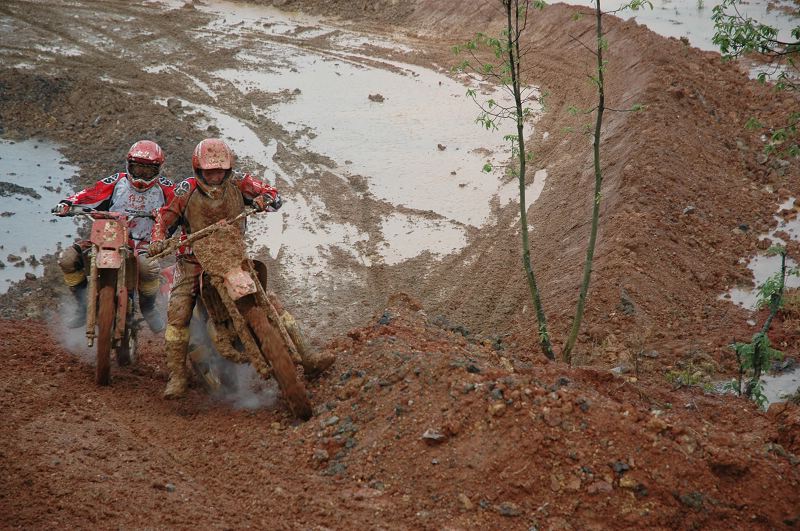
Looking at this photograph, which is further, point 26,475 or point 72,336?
point 72,336

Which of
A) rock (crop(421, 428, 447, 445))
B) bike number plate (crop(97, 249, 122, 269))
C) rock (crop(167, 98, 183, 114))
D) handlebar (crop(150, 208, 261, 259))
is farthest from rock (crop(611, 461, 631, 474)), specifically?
rock (crop(167, 98, 183, 114))

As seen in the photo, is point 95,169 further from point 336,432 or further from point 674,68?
point 674,68

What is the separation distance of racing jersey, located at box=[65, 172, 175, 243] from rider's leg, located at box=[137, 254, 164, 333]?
11.0 inches

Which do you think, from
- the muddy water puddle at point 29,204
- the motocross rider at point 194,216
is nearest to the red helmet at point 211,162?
the motocross rider at point 194,216

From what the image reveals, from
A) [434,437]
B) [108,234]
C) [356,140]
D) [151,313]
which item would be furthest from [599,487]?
[356,140]

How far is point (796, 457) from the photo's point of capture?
5.46 meters

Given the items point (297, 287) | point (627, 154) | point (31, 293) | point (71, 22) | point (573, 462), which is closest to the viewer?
point (573, 462)

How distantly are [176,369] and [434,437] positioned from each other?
294cm

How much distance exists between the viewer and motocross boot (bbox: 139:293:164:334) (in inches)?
328

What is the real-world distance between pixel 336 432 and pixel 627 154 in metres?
8.72

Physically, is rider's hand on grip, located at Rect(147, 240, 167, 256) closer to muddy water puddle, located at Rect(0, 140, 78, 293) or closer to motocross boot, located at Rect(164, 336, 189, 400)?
motocross boot, located at Rect(164, 336, 189, 400)

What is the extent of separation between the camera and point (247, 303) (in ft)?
21.0

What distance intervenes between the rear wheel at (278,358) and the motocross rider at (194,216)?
644 mm

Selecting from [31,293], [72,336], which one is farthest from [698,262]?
[31,293]
